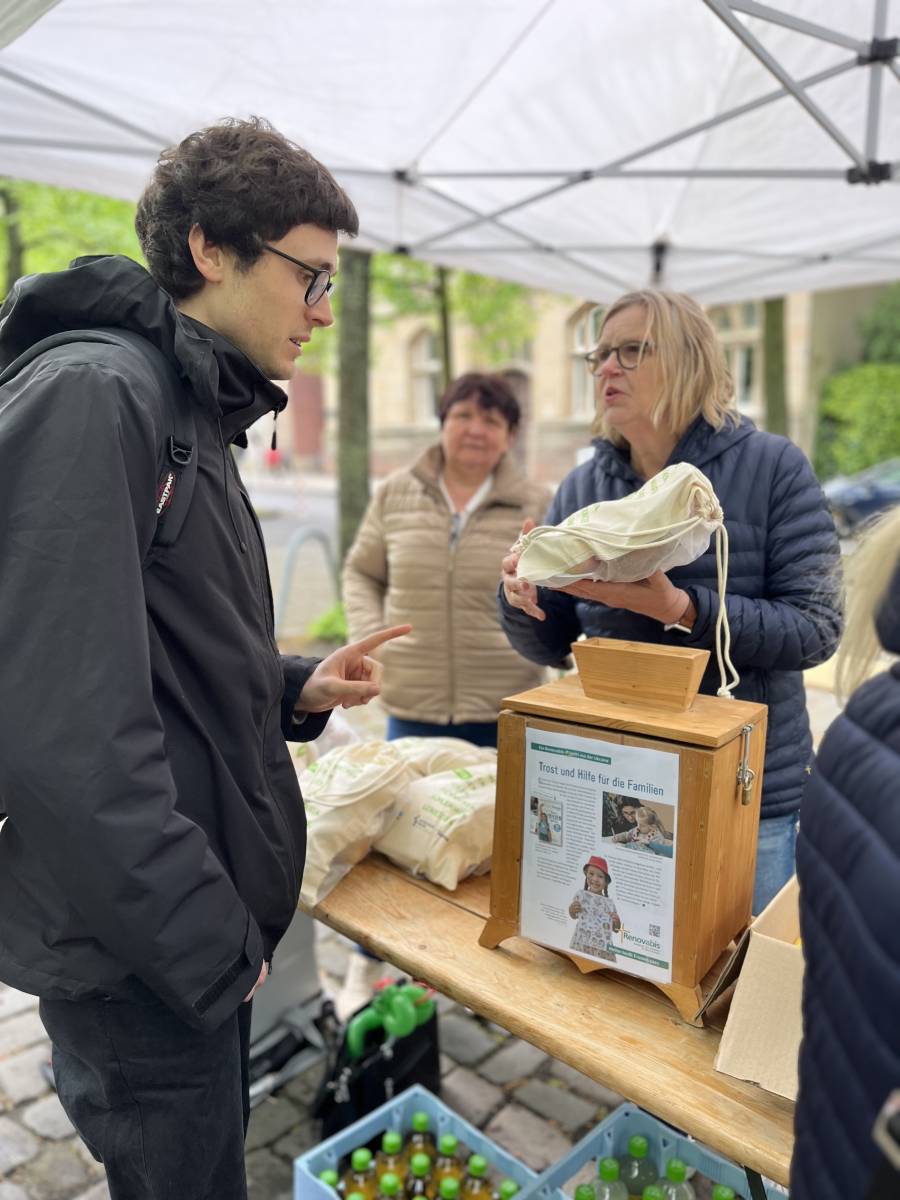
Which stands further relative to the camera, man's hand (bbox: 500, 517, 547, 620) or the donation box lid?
Result: man's hand (bbox: 500, 517, 547, 620)

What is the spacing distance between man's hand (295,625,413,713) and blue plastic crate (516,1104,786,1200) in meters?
1.11

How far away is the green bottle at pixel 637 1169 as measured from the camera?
2074mm

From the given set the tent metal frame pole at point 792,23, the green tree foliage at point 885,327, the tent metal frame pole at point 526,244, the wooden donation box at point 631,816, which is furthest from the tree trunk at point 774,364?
the green tree foliage at point 885,327

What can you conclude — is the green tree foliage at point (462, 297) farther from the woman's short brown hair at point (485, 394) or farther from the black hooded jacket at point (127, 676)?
the black hooded jacket at point (127, 676)

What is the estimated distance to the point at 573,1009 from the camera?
1.47 metres

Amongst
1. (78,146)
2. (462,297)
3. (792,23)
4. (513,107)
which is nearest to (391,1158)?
(792,23)

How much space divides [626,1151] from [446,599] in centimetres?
163

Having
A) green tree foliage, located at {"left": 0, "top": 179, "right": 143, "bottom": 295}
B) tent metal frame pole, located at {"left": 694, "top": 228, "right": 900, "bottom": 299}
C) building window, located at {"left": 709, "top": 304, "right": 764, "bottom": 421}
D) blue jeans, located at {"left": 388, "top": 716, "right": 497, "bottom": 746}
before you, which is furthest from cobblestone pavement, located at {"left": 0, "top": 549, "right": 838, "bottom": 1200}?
building window, located at {"left": 709, "top": 304, "right": 764, "bottom": 421}

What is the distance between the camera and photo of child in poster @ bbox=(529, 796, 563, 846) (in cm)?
151

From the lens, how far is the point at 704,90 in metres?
3.64

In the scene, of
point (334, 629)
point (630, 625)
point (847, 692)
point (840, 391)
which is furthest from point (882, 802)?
point (840, 391)

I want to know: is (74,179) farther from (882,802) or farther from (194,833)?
(882,802)

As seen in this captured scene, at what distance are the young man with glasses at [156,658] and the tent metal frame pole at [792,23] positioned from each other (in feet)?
5.79

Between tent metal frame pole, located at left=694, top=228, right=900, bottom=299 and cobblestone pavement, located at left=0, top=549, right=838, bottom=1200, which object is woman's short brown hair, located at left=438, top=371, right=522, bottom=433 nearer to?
cobblestone pavement, located at left=0, top=549, right=838, bottom=1200
